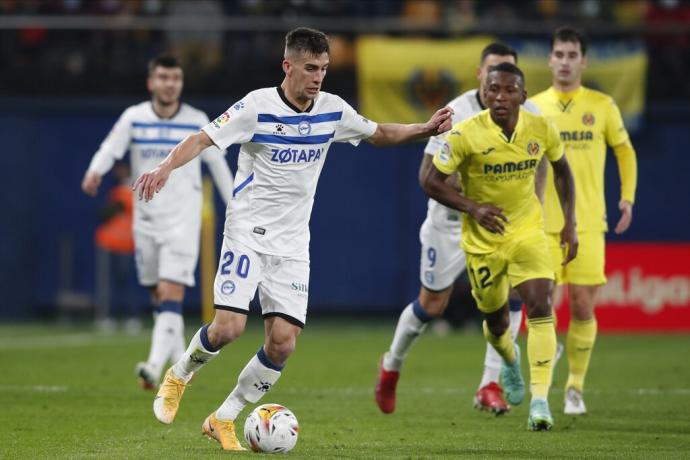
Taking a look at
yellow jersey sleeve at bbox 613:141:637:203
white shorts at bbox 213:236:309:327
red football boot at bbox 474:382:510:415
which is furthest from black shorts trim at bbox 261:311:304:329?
yellow jersey sleeve at bbox 613:141:637:203

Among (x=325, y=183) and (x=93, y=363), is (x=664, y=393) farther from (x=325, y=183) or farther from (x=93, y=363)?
(x=325, y=183)

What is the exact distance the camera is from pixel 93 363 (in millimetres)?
13992

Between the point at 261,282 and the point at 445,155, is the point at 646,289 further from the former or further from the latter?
the point at 261,282

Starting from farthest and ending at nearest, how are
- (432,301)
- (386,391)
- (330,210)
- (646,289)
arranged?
(330,210)
(646,289)
(432,301)
(386,391)

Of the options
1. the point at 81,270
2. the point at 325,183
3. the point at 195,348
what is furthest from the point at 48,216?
the point at 195,348

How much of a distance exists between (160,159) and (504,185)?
3.75m

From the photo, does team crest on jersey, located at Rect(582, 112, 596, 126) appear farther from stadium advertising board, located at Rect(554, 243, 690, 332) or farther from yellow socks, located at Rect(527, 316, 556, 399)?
stadium advertising board, located at Rect(554, 243, 690, 332)

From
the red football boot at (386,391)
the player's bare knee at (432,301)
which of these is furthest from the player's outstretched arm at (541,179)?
Answer: the red football boot at (386,391)

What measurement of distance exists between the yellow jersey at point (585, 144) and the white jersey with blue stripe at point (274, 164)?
2721mm

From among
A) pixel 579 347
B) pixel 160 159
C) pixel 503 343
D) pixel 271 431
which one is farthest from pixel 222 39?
pixel 271 431

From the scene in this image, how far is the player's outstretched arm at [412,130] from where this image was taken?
7.81m

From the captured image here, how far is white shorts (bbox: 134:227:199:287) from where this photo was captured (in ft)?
36.7

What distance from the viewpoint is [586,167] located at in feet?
32.6

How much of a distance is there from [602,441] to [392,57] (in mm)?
12977
